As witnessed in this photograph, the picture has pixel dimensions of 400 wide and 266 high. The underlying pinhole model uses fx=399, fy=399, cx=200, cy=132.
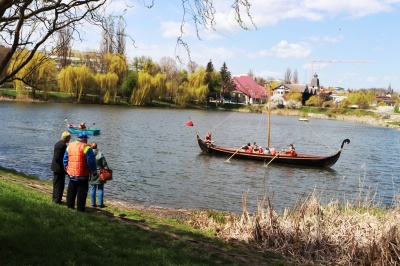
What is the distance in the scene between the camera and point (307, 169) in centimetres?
2628

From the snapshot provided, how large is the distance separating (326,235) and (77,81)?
209 feet

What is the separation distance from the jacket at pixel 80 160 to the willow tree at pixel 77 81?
194 feet

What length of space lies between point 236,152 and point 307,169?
484cm

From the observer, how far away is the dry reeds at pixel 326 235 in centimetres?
777

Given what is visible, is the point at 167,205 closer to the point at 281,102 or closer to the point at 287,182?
the point at 287,182

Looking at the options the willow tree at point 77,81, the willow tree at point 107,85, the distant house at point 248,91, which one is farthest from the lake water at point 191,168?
the distant house at point 248,91

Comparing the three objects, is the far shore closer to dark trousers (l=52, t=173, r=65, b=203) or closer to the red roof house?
the red roof house

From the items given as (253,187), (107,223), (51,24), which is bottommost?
(253,187)

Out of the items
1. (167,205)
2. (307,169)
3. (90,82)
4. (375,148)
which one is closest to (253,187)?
(167,205)

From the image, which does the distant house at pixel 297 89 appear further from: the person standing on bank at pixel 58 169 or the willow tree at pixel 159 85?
the person standing on bank at pixel 58 169

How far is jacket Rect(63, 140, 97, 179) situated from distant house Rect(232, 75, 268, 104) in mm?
105134

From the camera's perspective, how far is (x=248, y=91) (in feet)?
401

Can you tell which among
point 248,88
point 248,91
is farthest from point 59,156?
point 248,88

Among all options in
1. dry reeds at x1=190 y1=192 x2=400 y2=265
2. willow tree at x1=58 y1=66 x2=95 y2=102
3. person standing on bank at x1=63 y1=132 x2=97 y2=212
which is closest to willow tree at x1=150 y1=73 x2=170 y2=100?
willow tree at x1=58 y1=66 x2=95 y2=102
